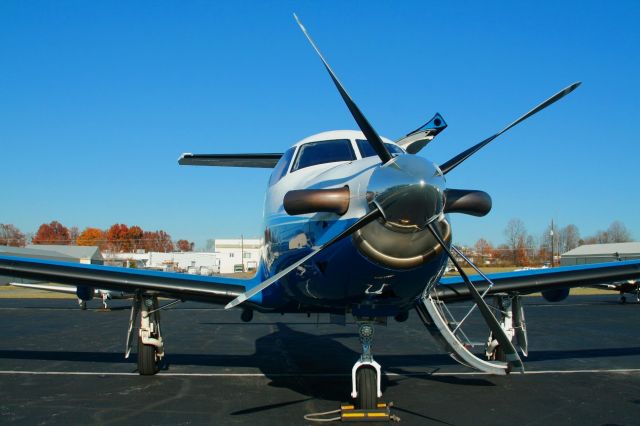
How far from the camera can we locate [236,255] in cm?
11750

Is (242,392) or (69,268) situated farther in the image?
(69,268)

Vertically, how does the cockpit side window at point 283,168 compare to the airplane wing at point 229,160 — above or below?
below

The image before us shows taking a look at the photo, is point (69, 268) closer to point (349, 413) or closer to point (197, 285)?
point (197, 285)

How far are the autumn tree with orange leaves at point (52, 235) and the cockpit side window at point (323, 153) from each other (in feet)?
495

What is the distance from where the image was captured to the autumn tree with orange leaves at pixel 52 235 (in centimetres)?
14162

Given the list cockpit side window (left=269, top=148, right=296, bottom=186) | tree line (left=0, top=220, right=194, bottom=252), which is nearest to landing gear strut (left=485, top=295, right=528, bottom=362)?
cockpit side window (left=269, top=148, right=296, bottom=186)

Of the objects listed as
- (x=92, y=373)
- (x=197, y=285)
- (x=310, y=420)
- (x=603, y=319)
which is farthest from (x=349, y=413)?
(x=603, y=319)

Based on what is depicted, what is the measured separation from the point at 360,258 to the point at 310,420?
289cm

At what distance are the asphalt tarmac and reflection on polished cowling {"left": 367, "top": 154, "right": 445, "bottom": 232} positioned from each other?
3.51 metres

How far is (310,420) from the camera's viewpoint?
23.2 ft

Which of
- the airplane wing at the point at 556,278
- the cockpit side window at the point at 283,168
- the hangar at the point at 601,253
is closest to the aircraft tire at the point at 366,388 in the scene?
the cockpit side window at the point at 283,168

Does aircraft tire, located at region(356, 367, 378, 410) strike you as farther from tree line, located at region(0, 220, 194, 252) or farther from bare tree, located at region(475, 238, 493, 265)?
tree line, located at region(0, 220, 194, 252)

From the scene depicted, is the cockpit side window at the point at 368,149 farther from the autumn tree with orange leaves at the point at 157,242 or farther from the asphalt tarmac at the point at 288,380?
the autumn tree with orange leaves at the point at 157,242

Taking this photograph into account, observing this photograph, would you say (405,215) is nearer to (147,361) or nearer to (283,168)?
(283,168)
